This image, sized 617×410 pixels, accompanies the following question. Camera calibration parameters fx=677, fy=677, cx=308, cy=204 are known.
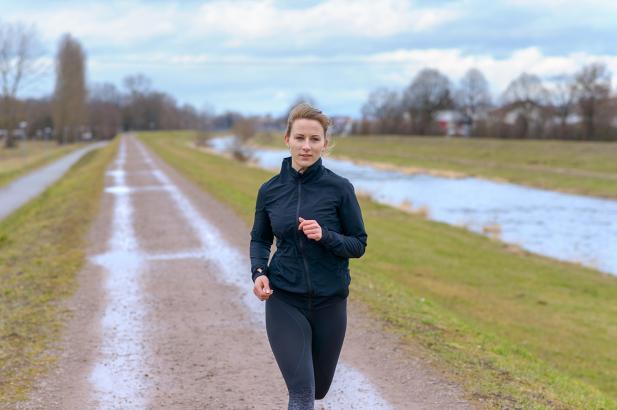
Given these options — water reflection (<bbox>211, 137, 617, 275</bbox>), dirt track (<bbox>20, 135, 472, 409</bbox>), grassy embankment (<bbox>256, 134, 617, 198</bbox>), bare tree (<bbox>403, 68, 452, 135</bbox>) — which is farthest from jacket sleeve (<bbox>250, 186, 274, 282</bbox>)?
bare tree (<bbox>403, 68, 452, 135</bbox>)

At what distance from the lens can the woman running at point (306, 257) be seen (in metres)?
3.46

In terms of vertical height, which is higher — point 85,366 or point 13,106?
point 13,106

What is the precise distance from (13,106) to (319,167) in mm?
68960

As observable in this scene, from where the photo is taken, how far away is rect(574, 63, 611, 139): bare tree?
6956 centimetres

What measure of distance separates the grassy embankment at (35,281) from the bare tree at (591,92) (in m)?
59.7

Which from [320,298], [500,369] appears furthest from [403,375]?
[320,298]

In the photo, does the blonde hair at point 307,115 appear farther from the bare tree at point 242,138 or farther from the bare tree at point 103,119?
the bare tree at point 103,119

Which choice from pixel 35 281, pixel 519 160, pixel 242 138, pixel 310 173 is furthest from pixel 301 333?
pixel 242 138

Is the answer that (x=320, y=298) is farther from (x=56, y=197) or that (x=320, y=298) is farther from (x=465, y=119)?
(x=465, y=119)

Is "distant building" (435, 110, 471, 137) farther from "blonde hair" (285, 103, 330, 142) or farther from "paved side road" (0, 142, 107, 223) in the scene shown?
"blonde hair" (285, 103, 330, 142)

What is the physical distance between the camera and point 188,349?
6.34m

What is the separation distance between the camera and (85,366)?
584 cm

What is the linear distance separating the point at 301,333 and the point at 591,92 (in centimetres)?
8180

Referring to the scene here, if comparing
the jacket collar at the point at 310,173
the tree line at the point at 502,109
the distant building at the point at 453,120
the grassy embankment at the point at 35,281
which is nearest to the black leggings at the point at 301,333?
the jacket collar at the point at 310,173
